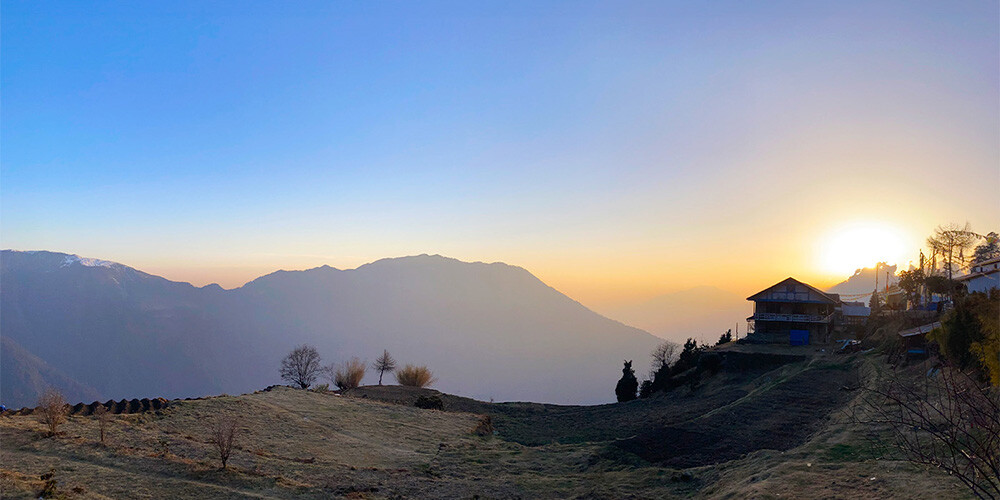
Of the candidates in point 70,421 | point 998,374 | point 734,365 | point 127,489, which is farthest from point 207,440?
point 734,365

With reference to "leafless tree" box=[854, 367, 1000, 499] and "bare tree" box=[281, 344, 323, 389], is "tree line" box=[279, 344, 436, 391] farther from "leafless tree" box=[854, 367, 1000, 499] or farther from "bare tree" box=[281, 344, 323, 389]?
"leafless tree" box=[854, 367, 1000, 499]

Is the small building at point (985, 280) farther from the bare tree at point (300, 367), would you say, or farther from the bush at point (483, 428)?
the bare tree at point (300, 367)

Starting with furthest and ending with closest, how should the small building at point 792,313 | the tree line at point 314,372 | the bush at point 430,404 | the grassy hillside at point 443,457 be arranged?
1. the small building at point 792,313
2. the tree line at point 314,372
3. the bush at point 430,404
4. the grassy hillside at point 443,457

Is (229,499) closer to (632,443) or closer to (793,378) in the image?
(632,443)

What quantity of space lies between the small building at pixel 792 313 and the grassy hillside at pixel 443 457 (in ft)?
86.6

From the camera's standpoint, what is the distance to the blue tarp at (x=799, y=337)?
5359 cm

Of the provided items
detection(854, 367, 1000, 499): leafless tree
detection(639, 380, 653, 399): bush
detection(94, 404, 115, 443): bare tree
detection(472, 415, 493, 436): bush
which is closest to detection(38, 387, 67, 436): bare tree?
detection(94, 404, 115, 443): bare tree

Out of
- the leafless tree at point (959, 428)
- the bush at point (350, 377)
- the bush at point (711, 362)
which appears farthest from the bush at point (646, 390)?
the leafless tree at point (959, 428)

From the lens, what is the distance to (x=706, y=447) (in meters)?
20.0

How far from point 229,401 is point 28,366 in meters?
234

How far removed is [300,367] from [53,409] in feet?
127

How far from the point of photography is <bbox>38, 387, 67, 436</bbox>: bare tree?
17.9 meters

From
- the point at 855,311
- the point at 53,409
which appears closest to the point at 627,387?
the point at 855,311

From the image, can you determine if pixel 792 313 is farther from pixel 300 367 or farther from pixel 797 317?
pixel 300 367
